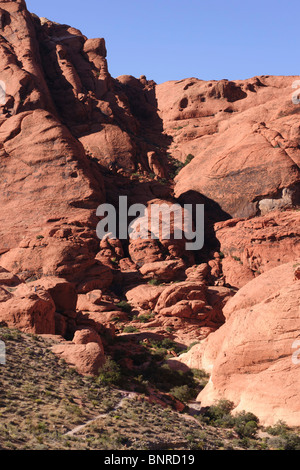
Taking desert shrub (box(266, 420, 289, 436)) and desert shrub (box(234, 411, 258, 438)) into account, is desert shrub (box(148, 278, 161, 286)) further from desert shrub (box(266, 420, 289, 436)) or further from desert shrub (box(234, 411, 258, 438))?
desert shrub (box(266, 420, 289, 436))

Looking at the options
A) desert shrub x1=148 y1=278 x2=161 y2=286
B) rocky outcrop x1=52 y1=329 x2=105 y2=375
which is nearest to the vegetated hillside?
rocky outcrop x1=52 y1=329 x2=105 y2=375

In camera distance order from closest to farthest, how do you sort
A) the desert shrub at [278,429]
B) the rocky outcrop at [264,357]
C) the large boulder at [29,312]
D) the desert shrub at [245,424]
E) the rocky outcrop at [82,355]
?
the desert shrub at [278,429] < the desert shrub at [245,424] < the rocky outcrop at [264,357] < the rocky outcrop at [82,355] < the large boulder at [29,312]

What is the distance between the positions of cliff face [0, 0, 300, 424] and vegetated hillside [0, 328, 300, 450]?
6.78 feet

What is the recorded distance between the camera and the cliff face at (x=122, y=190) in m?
39.2

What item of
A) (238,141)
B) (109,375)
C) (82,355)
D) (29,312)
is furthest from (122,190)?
(109,375)

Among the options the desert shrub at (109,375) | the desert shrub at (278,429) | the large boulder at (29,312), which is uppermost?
the large boulder at (29,312)

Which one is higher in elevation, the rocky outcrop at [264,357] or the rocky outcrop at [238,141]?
the rocky outcrop at [238,141]

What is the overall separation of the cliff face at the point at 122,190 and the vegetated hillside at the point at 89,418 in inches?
81.3

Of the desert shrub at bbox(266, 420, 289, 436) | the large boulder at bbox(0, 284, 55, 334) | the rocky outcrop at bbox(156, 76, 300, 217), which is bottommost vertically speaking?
the desert shrub at bbox(266, 420, 289, 436)

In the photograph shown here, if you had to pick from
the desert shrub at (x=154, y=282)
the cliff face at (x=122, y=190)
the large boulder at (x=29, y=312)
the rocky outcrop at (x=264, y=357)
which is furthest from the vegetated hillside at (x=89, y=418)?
the desert shrub at (x=154, y=282)

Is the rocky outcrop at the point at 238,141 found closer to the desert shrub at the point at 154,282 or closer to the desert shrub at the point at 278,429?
the desert shrub at the point at 154,282

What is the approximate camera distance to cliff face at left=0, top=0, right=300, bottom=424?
39178 millimetres

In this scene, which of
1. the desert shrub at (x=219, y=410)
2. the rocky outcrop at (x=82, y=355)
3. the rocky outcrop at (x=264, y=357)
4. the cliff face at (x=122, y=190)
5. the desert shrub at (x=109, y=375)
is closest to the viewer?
the rocky outcrop at (x=264, y=357)
